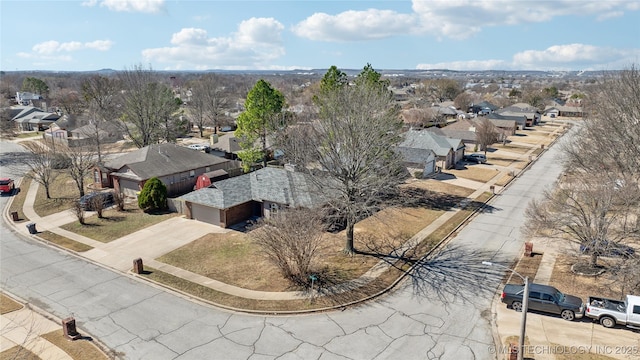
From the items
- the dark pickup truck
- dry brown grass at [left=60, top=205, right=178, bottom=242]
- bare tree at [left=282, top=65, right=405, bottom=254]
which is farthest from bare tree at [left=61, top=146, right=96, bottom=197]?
the dark pickup truck

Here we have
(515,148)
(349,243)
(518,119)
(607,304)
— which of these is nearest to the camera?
(607,304)

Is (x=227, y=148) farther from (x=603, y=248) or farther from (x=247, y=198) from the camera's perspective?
(x=603, y=248)

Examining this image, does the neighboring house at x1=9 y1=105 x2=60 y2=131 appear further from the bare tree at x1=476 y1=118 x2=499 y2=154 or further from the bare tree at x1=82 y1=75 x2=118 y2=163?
the bare tree at x1=476 y1=118 x2=499 y2=154

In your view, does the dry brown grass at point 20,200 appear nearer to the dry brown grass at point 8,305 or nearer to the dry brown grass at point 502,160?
the dry brown grass at point 8,305

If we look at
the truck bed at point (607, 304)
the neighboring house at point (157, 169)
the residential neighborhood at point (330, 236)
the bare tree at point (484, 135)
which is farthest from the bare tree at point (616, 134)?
the neighboring house at point (157, 169)

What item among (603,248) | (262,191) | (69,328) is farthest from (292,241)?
(603,248)

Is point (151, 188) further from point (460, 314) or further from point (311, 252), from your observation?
point (460, 314)

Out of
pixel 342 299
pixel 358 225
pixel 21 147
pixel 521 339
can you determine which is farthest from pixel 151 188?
pixel 21 147

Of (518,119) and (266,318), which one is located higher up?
(518,119)
